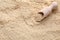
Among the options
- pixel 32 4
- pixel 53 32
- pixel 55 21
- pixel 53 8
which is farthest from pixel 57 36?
pixel 32 4

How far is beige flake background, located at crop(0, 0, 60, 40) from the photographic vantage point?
1.11 m

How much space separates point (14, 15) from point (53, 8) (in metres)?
0.40

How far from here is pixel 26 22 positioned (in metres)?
1.25

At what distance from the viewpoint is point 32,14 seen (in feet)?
4.43

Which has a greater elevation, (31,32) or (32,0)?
(32,0)

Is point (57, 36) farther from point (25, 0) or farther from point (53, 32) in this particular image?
point (25, 0)

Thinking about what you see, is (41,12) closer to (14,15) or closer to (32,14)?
(32,14)

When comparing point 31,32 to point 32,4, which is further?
point 32,4

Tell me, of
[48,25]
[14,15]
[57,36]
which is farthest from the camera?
[14,15]

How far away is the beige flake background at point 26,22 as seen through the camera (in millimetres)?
1109

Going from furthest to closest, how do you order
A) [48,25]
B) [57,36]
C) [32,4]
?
1. [32,4]
2. [48,25]
3. [57,36]

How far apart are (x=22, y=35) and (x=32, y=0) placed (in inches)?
22.7

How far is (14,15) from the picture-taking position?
1.33 metres

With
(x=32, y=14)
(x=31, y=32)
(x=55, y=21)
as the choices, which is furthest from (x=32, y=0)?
(x=31, y=32)
